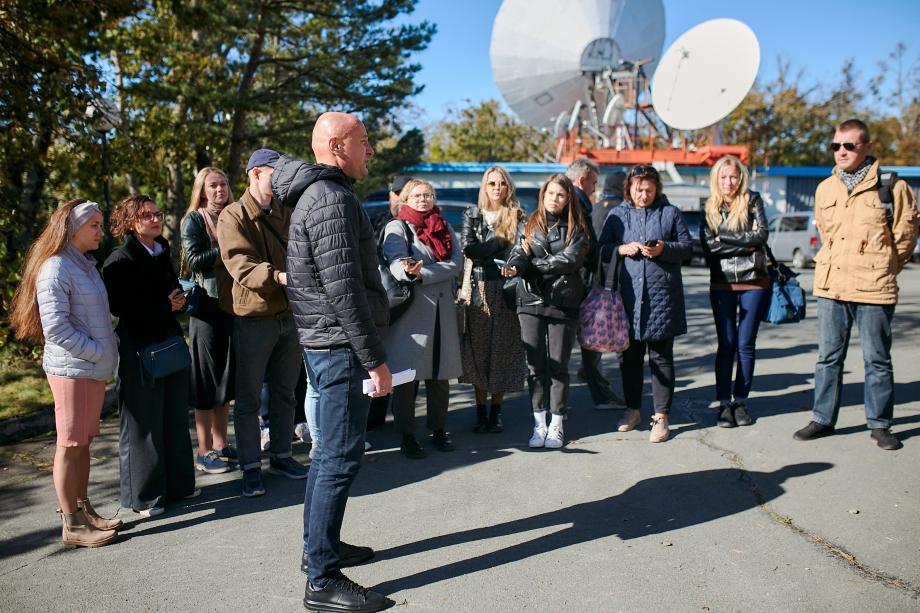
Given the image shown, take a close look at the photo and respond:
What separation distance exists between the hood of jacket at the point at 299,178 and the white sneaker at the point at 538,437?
272cm

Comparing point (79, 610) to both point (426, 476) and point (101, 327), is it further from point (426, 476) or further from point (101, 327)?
point (426, 476)

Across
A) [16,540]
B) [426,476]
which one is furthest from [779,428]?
[16,540]

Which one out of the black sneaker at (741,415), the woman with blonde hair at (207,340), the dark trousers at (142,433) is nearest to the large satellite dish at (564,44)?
the black sneaker at (741,415)

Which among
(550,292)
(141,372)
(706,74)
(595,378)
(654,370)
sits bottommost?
(595,378)

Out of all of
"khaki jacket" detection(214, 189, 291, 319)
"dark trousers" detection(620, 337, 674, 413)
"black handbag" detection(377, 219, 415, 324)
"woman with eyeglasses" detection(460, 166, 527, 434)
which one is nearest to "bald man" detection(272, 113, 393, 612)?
"khaki jacket" detection(214, 189, 291, 319)

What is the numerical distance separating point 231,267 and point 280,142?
509 inches

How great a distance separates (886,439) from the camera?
482cm

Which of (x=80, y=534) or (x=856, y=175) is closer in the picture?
(x=80, y=534)

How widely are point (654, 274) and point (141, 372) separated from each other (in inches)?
140

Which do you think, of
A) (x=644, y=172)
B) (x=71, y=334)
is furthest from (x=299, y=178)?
(x=644, y=172)

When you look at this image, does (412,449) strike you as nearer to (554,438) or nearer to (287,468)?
(287,468)

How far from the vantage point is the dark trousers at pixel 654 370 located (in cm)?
534

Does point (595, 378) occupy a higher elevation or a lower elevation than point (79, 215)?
lower

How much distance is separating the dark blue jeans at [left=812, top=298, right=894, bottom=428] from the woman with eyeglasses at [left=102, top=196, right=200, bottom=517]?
4.28 m
